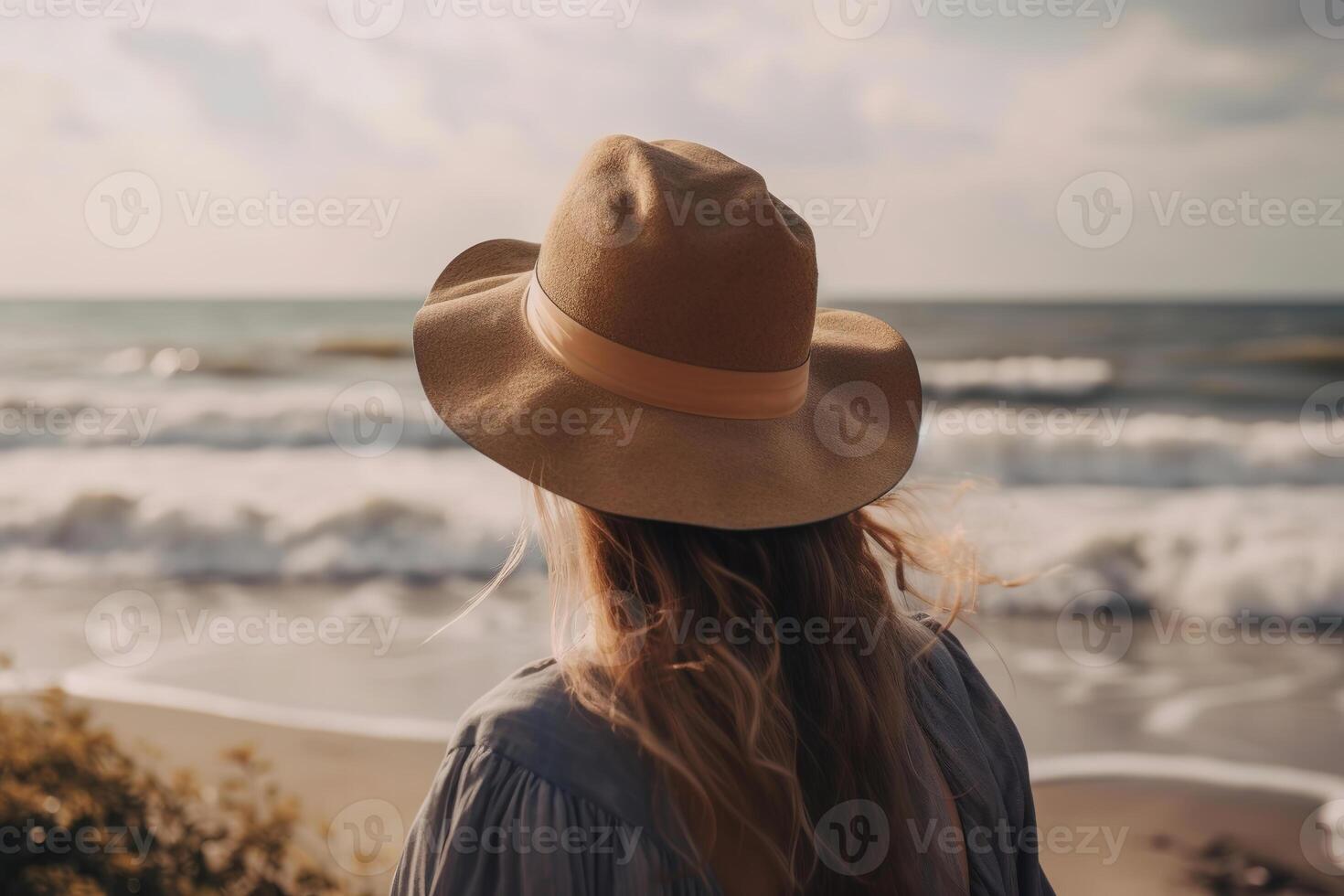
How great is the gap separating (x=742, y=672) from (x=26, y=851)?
2.16m

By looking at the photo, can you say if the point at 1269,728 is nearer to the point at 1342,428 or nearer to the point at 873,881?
the point at 873,881

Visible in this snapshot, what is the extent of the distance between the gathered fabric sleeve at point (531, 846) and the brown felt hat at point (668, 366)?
310 millimetres

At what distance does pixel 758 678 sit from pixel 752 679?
13 mm

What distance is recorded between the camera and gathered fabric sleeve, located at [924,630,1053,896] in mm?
1312

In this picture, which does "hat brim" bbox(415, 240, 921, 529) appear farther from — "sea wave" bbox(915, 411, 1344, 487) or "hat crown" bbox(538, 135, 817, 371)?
"sea wave" bbox(915, 411, 1344, 487)

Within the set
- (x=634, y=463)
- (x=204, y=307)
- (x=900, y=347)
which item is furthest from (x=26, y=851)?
(x=204, y=307)

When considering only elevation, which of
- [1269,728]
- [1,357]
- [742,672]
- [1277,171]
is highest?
[1277,171]

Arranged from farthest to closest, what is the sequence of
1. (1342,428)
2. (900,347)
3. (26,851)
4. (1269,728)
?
1. (1342,428)
2. (1269,728)
3. (26,851)
4. (900,347)

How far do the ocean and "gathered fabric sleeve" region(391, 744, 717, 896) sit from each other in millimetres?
732

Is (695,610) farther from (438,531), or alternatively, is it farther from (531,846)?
(438,531)

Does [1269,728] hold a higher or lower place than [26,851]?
lower

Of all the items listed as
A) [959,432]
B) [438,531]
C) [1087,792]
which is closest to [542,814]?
[1087,792]

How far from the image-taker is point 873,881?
1186 mm

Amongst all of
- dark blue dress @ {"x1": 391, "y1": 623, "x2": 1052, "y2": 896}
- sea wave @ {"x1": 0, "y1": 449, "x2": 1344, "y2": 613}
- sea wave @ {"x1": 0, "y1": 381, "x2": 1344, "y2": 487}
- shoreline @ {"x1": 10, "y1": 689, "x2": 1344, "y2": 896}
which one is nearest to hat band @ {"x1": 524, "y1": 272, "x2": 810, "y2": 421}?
dark blue dress @ {"x1": 391, "y1": 623, "x2": 1052, "y2": 896}
